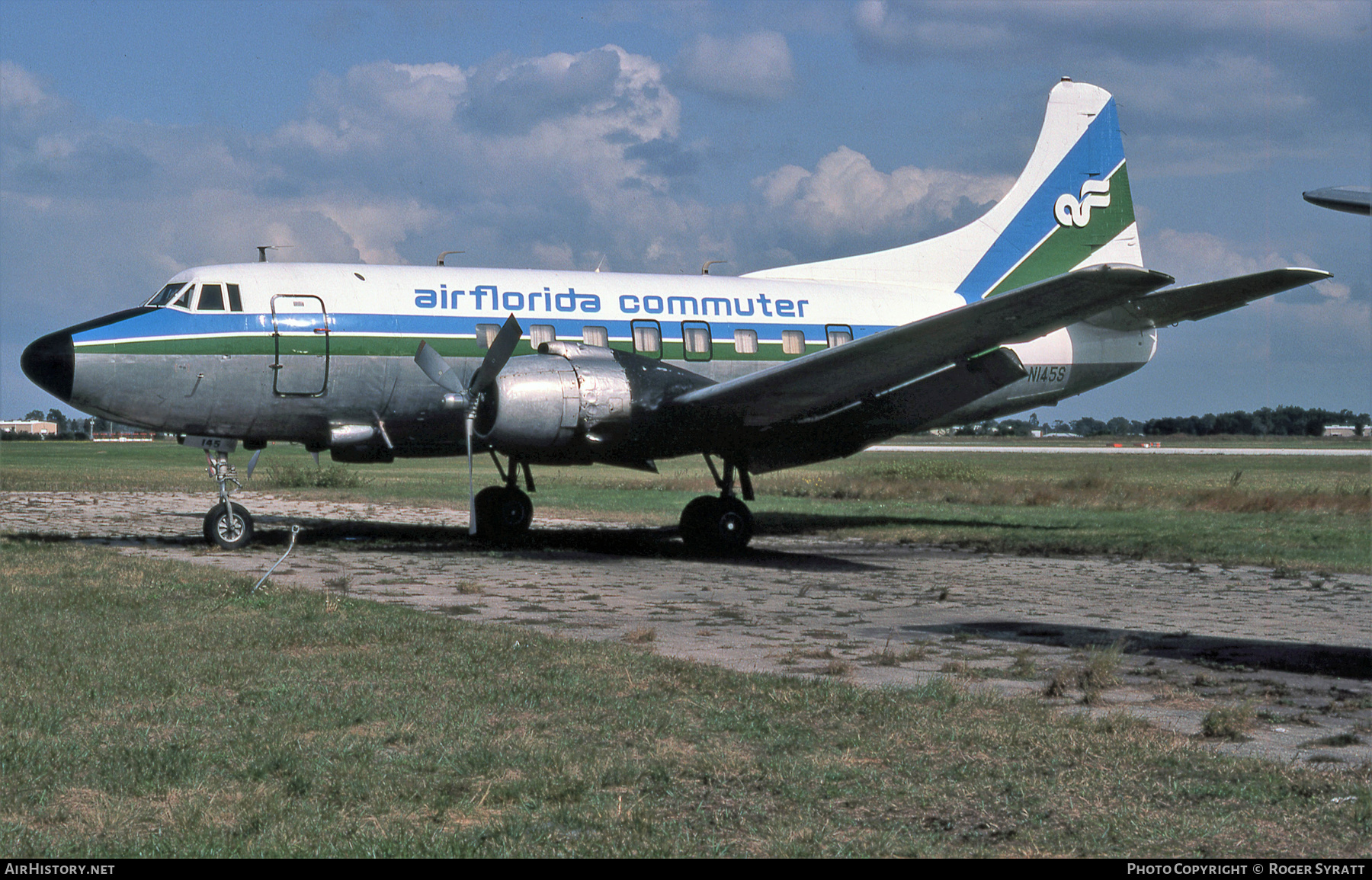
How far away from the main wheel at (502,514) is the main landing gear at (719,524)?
285cm

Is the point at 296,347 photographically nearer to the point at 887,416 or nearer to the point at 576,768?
the point at 887,416

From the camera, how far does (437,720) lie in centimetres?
635

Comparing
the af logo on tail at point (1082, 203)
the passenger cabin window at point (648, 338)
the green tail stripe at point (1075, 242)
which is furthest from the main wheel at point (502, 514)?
the af logo on tail at point (1082, 203)

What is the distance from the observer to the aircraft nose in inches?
599

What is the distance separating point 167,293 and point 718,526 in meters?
8.40

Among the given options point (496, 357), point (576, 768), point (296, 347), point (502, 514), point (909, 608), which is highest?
point (296, 347)

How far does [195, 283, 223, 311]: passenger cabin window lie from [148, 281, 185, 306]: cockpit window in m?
0.37

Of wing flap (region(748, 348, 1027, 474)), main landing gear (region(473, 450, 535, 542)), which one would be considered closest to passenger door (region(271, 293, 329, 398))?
main landing gear (region(473, 450, 535, 542))

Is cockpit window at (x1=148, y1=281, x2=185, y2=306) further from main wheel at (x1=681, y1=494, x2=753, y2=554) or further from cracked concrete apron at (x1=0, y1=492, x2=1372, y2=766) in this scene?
main wheel at (x1=681, y1=494, x2=753, y2=554)

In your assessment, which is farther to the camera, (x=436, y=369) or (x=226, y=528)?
(x=226, y=528)

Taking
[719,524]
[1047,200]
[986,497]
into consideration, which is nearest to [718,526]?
[719,524]

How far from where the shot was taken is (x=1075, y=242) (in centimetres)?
2145

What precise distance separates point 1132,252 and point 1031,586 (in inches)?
416
